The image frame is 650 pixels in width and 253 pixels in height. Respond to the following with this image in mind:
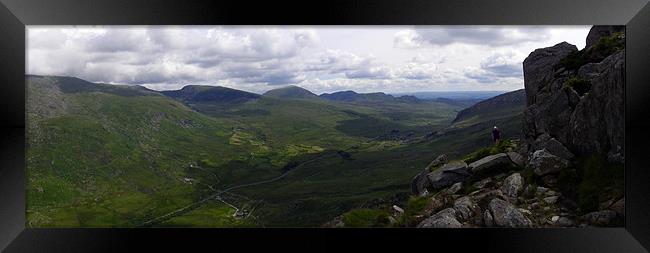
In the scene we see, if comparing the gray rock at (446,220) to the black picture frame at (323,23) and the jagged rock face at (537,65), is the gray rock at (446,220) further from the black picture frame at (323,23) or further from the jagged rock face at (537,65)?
the jagged rock face at (537,65)

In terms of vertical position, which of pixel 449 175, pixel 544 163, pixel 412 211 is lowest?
pixel 412 211

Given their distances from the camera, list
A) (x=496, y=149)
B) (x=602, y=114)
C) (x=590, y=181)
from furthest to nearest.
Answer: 1. (x=496, y=149)
2. (x=590, y=181)
3. (x=602, y=114)

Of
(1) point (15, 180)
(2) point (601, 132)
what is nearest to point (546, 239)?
(1) point (15, 180)

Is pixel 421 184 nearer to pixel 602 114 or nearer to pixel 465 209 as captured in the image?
pixel 602 114

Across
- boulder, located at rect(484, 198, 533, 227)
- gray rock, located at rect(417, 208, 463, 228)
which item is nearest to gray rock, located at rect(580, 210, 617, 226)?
boulder, located at rect(484, 198, 533, 227)

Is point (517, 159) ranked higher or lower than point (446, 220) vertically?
higher

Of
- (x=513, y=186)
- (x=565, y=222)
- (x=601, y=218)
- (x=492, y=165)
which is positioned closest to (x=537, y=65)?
(x=492, y=165)
